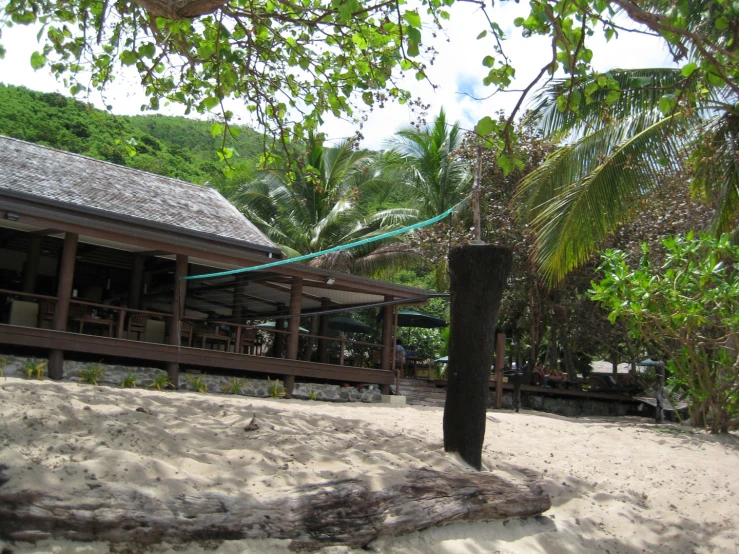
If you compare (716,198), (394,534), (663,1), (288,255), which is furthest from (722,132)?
(288,255)

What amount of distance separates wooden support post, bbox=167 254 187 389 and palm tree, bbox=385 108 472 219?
1123cm

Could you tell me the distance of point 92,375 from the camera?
10.9 m

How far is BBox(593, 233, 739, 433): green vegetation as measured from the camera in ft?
31.4

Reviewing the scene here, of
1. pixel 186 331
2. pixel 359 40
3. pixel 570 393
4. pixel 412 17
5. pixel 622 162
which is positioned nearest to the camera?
pixel 412 17

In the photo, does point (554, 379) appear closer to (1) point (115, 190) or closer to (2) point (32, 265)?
(1) point (115, 190)

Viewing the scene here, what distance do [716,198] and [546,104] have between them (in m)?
3.14

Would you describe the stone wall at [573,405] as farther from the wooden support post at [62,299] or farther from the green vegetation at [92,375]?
the wooden support post at [62,299]

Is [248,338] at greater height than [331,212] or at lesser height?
lesser

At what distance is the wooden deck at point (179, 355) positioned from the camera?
11.1 metres

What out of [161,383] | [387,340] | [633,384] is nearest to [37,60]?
→ [161,383]

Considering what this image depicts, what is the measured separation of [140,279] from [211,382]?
2.95m

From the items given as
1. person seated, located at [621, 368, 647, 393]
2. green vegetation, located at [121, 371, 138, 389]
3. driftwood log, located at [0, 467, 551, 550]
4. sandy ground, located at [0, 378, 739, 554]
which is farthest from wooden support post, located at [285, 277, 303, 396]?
person seated, located at [621, 368, 647, 393]

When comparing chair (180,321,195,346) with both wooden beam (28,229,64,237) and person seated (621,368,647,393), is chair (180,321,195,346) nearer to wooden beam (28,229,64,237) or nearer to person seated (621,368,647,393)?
wooden beam (28,229,64,237)

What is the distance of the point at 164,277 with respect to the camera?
16.1 meters
